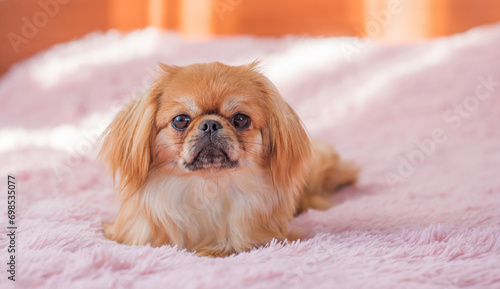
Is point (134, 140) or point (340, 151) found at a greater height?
point (134, 140)

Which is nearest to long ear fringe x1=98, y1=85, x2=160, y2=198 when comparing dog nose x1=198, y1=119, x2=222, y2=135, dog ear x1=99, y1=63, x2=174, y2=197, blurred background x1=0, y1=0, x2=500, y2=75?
dog ear x1=99, y1=63, x2=174, y2=197

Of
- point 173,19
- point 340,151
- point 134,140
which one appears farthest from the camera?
point 173,19

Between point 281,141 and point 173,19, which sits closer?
point 281,141

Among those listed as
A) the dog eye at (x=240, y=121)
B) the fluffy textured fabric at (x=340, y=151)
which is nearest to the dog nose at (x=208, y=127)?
the dog eye at (x=240, y=121)

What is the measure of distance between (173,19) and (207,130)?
8.84ft

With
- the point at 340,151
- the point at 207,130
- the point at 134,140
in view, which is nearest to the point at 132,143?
the point at 134,140

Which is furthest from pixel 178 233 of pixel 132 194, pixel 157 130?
pixel 157 130

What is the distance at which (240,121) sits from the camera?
58.8 inches

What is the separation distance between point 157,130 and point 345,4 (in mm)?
2601

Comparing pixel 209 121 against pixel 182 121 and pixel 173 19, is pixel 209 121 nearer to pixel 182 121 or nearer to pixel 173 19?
pixel 182 121

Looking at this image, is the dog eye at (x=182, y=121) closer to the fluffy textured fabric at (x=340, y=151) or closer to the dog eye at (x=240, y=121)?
the dog eye at (x=240, y=121)

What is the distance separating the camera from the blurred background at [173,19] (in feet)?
12.2

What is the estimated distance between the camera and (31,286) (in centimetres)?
103

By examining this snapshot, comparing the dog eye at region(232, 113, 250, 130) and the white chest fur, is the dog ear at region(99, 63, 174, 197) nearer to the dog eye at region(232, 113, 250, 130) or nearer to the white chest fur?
the white chest fur
